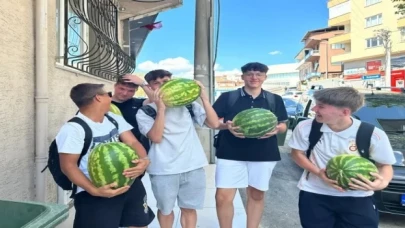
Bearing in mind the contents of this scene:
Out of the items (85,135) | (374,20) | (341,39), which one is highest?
(374,20)

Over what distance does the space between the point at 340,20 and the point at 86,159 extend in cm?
5210

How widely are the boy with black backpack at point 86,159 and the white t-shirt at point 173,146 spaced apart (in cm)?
39

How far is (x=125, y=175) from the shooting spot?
2.03 meters

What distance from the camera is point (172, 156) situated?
2.78 meters

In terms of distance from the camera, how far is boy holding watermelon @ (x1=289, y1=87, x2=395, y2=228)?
2.23 m

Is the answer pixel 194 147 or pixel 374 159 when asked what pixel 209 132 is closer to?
pixel 194 147

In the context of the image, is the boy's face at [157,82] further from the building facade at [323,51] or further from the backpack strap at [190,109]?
the building facade at [323,51]

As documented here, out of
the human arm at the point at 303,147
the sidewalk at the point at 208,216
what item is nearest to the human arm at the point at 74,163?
the human arm at the point at 303,147

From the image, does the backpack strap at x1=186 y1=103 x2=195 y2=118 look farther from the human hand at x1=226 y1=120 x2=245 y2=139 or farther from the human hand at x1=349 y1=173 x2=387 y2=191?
the human hand at x1=349 y1=173 x2=387 y2=191

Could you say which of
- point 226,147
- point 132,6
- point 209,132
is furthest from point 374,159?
point 132,6

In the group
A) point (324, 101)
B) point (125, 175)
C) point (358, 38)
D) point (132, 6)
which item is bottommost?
point (125, 175)

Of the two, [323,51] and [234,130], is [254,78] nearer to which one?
[234,130]

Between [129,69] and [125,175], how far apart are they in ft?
18.1

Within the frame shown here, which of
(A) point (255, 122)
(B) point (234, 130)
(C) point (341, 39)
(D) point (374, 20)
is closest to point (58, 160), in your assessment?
(B) point (234, 130)
